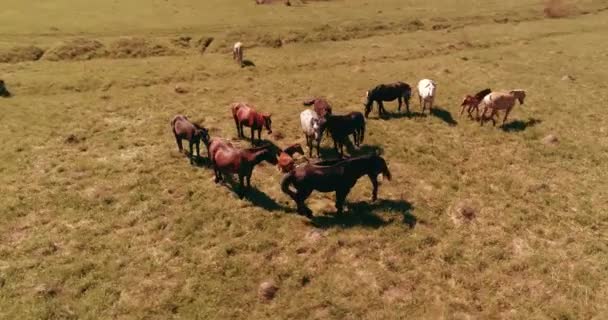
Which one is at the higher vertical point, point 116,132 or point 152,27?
point 152,27

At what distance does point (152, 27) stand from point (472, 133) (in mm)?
29118

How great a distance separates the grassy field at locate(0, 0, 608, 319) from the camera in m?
12.2

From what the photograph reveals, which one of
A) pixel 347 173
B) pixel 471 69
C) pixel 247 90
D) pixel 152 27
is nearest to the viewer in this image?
pixel 347 173

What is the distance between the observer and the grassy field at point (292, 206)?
12.2m

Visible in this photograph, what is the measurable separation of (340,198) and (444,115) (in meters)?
10.8

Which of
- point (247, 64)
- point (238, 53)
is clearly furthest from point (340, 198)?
point (238, 53)

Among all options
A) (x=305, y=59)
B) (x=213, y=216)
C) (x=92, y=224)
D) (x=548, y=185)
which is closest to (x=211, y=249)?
(x=213, y=216)

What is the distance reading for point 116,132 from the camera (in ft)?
71.4

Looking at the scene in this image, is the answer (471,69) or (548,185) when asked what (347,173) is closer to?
(548,185)

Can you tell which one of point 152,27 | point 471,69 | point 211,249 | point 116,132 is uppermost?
point 152,27

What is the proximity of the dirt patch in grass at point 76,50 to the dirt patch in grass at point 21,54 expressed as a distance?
65cm

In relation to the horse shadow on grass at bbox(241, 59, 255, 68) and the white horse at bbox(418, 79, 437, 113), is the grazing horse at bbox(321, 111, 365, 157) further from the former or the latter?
the horse shadow on grass at bbox(241, 59, 255, 68)

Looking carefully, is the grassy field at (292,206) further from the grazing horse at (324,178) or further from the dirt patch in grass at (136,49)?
the dirt patch in grass at (136,49)

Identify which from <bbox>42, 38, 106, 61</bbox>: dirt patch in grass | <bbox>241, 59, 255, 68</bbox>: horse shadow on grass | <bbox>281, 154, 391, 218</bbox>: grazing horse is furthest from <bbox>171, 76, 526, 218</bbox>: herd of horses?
<bbox>42, 38, 106, 61</bbox>: dirt patch in grass
